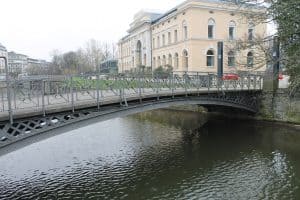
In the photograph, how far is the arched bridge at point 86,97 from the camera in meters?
9.02

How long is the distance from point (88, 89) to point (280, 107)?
15.0m

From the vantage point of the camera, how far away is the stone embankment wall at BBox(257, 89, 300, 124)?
800 inches

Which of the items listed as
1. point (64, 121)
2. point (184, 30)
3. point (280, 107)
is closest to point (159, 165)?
point (64, 121)

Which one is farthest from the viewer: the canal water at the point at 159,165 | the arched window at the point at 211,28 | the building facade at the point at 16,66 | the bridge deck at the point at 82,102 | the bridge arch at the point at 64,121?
the arched window at the point at 211,28

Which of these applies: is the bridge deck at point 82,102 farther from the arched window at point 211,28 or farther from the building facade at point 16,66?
the arched window at point 211,28

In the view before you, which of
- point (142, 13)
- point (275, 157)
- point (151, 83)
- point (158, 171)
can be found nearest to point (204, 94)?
point (151, 83)

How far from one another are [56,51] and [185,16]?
43515 millimetres

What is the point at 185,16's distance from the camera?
1658 inches

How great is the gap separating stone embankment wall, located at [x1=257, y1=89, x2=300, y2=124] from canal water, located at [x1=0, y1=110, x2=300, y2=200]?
1.27 meters

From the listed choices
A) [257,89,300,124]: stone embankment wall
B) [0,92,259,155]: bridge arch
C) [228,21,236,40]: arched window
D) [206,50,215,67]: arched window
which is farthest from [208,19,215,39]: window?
[0,92,259,155]: bridge arch

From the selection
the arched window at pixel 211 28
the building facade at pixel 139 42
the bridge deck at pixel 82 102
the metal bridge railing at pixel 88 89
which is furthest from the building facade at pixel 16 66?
the arched window at pixel 211 28

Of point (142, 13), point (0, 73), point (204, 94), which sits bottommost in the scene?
point (204, 94)

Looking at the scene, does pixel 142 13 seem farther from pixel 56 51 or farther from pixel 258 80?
pixel 258 80

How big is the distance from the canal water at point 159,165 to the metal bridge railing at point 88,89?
2822 mm
